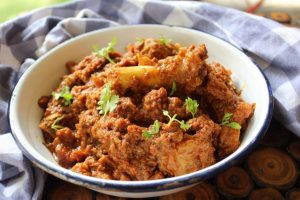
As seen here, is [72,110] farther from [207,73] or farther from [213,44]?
[213,44]

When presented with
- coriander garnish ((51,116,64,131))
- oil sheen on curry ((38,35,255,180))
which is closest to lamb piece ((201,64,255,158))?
oil sheen on curry ((38,35,255,180))

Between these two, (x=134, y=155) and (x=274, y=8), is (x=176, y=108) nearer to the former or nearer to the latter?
(x=134, y=155)

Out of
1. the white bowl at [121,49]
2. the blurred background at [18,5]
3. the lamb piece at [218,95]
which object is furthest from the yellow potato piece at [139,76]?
the blurred background at [18,5]

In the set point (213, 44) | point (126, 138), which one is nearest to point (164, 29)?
point (213, 44)

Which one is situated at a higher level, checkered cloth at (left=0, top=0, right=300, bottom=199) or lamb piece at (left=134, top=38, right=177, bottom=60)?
lamb piece at (left=134, top=38, right=177, bottom=60)

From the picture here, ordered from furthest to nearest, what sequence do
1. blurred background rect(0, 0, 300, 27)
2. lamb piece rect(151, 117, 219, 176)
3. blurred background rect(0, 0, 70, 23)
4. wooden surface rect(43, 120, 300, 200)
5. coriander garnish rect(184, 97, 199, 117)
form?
blurred background rect(0, 0, 70, 23)
blurred background rect(0, 0, 300, 27)
wooden surface rect(43, 120, 300, 200)
coriander garnish rect(184, 97, 199, 117)
lamb piece rect(151, 117, 219, 176)

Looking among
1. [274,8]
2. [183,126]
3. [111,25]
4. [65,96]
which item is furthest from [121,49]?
[274,8]

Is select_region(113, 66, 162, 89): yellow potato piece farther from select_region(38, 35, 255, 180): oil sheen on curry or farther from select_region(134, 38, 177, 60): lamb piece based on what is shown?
select_region(134, 38, 177, 60): lamb piece

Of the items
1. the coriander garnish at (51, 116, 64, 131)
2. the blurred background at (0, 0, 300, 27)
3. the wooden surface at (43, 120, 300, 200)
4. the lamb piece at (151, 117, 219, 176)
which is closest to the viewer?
the lamb piece at (151, 117, 219, 176)
